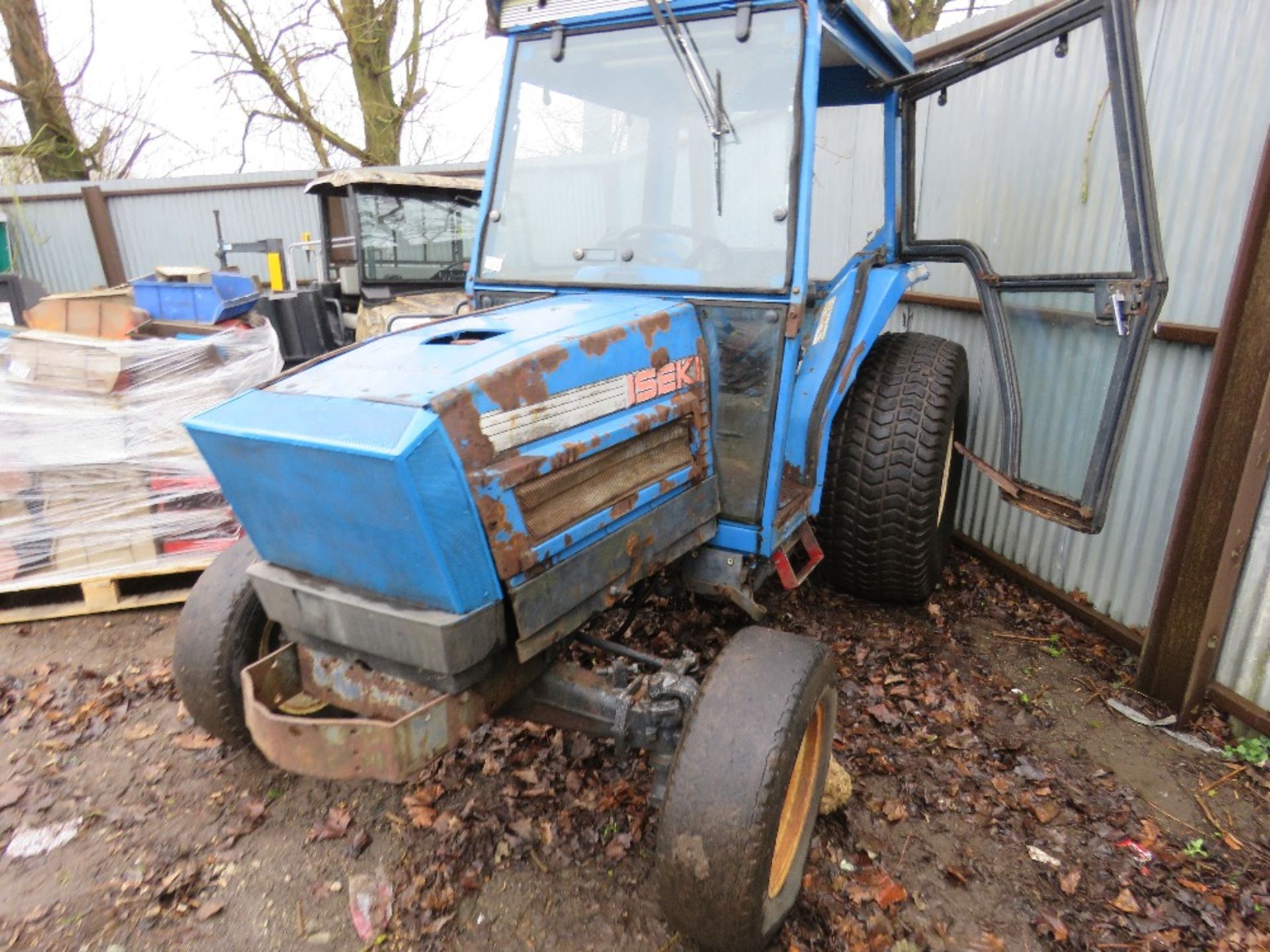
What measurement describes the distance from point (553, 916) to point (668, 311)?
1850 mm

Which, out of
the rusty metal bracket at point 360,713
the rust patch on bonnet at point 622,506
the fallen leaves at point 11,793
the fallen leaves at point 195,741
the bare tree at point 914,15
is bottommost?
the fallen leaves at point 11,793

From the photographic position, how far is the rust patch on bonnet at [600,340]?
2191 mm

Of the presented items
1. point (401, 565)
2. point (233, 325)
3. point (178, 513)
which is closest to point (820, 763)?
point (401, 565)

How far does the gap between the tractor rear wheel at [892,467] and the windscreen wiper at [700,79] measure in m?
1.30

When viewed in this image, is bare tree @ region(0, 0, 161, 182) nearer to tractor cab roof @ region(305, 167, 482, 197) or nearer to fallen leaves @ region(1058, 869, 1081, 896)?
tractor cab roof @ region(305, 167, 482, 197)

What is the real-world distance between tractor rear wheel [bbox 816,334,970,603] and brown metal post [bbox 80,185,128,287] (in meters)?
12.0

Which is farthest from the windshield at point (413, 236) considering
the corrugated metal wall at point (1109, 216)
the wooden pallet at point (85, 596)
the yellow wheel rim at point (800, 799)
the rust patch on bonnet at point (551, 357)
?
the yellow wheel rim at point (800, 799)

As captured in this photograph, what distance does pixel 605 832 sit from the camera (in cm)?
265

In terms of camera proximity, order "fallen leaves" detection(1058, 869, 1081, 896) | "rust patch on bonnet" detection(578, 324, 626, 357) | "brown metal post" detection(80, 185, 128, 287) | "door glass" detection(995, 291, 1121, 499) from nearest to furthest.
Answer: "rust patch on bonnet" detection(578, 324, 626, 357) → "fallen leaves" detection(1058, 869, 1081, 896) → "door glass" detection(995, 291, 1121, 499) → "brown metal post" detection(80, 185, 128, 287)

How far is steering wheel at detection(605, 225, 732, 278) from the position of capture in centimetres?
270

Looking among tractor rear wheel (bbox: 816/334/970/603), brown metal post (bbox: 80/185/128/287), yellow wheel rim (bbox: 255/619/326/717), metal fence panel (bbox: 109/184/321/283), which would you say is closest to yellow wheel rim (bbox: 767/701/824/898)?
tractor rear wheel (bbox: 816/334/970/603)

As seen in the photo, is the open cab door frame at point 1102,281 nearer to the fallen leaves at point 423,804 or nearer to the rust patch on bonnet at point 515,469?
the rust patch on bonnet at point 515,469

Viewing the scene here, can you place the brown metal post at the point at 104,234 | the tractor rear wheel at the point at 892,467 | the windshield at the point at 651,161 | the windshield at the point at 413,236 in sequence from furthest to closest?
the brown metal post at the point at 104,234 → the windshield at the point at 413,236 → the tractor rear wheel at the point at 892,467 → the windshield at the point at 651,161

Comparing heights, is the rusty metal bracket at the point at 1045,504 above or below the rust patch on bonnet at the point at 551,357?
below
